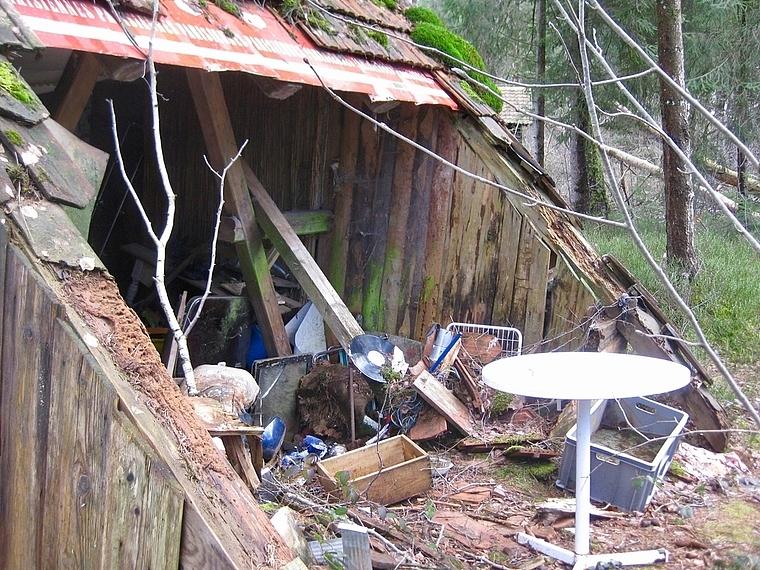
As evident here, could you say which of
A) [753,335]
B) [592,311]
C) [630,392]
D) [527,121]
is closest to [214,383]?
[630,392]

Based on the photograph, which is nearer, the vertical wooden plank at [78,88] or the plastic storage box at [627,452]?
the plastic storage box at [627,452]

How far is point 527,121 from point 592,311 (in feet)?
42.1

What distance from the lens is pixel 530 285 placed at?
5750 millimetres

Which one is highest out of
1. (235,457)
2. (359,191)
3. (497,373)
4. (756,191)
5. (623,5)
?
(623,5)

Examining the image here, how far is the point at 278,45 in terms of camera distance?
4.56m

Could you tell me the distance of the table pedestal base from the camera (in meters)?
3.47

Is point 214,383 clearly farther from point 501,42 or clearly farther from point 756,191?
point 501,42

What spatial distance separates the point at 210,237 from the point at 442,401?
130 inches

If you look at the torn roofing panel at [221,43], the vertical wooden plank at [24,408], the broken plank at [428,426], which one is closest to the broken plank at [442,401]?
the broken plank at [428,426]

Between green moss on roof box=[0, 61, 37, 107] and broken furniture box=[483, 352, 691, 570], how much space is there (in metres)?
2.38

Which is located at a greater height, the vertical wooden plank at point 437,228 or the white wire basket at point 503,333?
the vertical wooden plank at point 437,228

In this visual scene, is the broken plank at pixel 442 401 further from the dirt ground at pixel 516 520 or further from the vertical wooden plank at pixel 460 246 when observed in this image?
the vertical wooden plank at pixel 460 246

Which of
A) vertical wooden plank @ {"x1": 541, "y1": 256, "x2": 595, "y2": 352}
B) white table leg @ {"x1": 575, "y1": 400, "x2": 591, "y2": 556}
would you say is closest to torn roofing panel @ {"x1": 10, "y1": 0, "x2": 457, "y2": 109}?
vertical wooden plank @ {"x1": 541, "y1": 256, "x2": 595, "y2": 352}

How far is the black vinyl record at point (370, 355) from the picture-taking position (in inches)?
201
